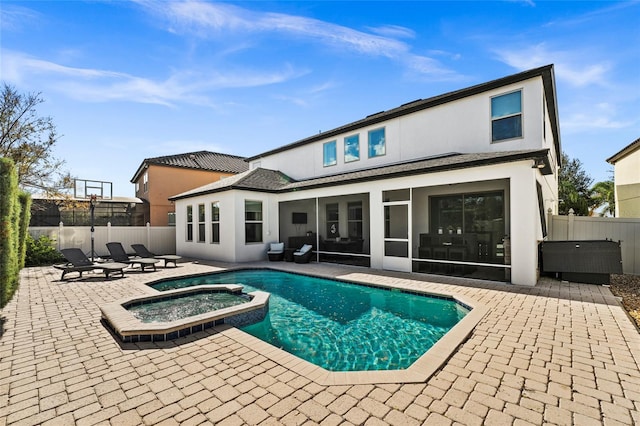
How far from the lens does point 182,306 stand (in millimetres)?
6453

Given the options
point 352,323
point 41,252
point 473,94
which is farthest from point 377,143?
point 41,252

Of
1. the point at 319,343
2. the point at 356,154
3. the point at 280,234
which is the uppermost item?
the point at 356,154

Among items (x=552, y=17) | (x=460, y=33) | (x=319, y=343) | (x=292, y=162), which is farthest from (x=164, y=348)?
(x=292, y=162)

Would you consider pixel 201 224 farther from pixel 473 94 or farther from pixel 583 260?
pixel 583 260

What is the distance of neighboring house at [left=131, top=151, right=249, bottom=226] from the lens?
66.6 ft

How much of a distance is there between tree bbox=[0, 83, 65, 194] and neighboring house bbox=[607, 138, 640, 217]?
1207 inches

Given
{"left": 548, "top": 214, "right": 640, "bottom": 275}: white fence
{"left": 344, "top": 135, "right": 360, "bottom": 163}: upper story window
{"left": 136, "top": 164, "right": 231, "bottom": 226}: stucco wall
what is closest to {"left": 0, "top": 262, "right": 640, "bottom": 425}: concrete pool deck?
{"left": 548, "top": 214, "right": 640, "bottom": 275}: white fence

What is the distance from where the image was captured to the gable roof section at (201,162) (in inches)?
826

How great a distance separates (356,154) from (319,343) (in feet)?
33.7

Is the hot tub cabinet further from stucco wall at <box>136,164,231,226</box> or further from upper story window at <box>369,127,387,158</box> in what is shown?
stucco wall at <box>136,164,231,226</box>

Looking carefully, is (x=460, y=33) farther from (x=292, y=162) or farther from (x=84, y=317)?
(x=84, y=317)

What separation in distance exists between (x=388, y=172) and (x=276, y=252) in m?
6.27

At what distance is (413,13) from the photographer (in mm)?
8961

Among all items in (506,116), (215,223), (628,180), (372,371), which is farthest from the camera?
(628,180)
